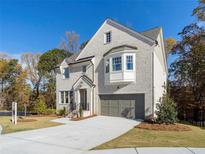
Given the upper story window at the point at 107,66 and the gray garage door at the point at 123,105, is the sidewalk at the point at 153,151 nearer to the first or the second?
the gray garage door at the point at 123,105

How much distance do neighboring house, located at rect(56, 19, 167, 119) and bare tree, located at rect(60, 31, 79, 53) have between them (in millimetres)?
18809

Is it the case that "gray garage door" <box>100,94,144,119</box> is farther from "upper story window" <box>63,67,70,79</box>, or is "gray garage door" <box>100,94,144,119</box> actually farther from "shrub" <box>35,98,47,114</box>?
"shrub" <box>35,98,47,114</box>

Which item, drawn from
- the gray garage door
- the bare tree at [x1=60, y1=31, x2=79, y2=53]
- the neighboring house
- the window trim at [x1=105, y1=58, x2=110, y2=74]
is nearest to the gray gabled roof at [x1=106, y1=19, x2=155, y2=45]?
the neighboring house

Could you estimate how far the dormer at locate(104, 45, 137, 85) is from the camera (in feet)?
56.1

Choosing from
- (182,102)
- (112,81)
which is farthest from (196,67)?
(112,81)

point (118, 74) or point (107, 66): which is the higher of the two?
point (107, 66)

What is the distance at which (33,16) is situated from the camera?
20.7 m

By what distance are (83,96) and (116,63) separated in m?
7.13

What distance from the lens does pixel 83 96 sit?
73.9ft

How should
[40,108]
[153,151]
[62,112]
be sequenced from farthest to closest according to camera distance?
[40,108], [62,112], [153,151]

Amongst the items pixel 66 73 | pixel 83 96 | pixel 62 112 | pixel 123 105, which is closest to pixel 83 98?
pixel 83 96

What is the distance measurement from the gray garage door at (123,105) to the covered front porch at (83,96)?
146 cm

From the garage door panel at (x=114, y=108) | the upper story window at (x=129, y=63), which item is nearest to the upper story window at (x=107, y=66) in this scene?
the upper story window at (x=129, y=63)

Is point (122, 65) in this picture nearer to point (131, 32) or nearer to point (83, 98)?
point (131, 32)
